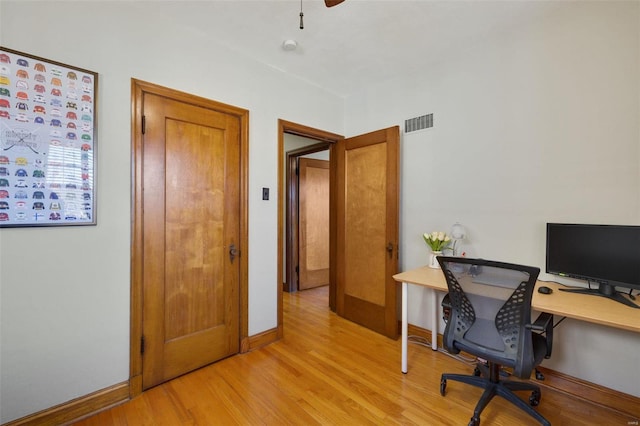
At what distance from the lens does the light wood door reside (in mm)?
2051

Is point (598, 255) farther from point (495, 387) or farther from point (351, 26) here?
point (351, 26)

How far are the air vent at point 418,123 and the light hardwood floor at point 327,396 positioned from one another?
2222mm

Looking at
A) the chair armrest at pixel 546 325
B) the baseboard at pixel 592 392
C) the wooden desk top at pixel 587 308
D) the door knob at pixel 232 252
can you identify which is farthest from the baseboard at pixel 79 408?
the baseboard at pixel 592 392

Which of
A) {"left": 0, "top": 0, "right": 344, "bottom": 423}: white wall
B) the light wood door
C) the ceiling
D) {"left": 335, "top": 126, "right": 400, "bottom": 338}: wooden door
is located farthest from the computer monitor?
{"left": 0, "top": 0, "right": 344, "bottom": 423}: white wall

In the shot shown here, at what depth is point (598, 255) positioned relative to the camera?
179cm

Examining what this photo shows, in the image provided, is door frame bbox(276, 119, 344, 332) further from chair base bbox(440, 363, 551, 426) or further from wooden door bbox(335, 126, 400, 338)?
chair base bbox(440, 363, 551, 426)

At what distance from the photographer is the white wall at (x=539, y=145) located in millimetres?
1828

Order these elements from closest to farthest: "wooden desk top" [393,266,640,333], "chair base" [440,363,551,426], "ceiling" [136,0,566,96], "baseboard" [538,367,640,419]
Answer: "wooden desk top" [393,266,640,333]
"chair base" [440,363,551,426]
"baseboard" [538,367,640,419]
"ceiling" [136,0,566,96]

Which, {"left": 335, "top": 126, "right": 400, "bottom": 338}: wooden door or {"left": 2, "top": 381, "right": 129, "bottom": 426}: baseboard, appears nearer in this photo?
{"left": 2, "top": 381, "right": 129, "bottom": 426}: baseboard

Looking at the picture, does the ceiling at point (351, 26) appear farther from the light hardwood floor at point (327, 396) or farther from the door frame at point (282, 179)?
the light hardwood floor at point (327, 396)

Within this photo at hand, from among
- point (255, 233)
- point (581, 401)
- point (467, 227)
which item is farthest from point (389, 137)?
point (581, 401)

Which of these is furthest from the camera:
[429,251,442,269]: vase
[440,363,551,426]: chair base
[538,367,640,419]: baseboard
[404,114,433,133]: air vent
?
[404,114,433,133]: air vent

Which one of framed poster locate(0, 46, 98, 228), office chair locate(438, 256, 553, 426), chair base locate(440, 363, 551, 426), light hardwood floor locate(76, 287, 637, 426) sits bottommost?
light hardwood floor locate(76, 287, 637, 426)

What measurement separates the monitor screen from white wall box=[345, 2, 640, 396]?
0.15 m
